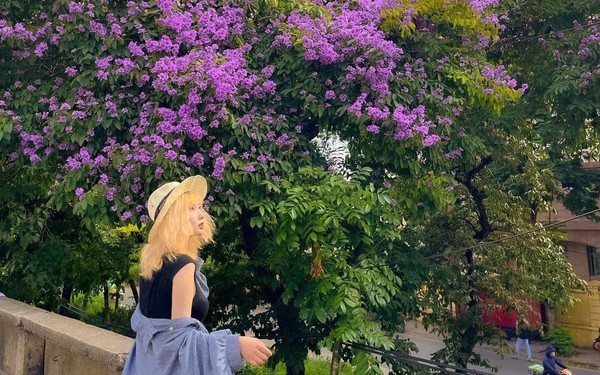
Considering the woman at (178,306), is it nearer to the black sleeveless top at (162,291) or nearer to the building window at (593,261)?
the black sleeveless top at (162,291)

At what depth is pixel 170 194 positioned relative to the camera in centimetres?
257

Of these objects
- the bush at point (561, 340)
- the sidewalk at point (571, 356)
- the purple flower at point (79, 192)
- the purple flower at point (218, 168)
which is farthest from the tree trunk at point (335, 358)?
the bush at point (561, 340)

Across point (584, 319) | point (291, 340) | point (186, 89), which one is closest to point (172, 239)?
point (186, 89)

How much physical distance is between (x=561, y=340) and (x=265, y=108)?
19.3 metres

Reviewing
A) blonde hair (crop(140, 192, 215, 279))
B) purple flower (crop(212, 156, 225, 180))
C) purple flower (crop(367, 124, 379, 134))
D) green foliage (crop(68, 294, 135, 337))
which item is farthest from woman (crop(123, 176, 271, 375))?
green foliage (crop(68, 294, 135, 337))

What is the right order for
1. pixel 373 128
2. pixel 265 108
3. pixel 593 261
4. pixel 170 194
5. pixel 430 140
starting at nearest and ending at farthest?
pixel 170 194 → pixel 373 128 → pixel 430 140 → pixel 265 108 → pixel 593 261

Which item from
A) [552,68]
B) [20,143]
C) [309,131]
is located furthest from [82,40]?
[552,68]

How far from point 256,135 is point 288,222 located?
105 centimetres

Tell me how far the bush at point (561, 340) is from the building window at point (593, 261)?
2.95 metres

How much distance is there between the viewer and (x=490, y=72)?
22.0ft

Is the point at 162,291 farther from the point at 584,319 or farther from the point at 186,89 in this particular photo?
the point at 584,319

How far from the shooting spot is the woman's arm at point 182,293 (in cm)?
237

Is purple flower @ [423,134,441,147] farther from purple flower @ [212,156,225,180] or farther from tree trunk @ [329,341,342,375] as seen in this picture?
tree trunk @ [329,341,342,375]

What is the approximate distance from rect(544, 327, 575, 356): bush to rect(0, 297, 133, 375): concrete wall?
66.7 feet
